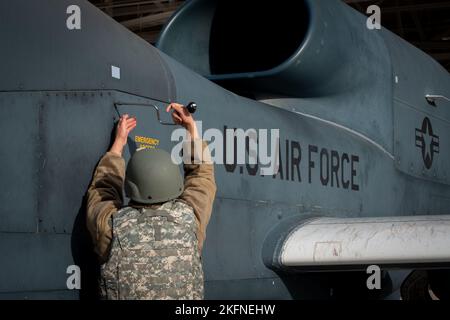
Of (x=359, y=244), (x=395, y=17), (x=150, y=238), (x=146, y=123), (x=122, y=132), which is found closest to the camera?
(x=150, y=238)

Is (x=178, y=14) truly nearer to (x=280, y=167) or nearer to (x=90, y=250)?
(x=280, y=167)

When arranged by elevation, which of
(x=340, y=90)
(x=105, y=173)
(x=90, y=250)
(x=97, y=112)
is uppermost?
(x=340, y=90)

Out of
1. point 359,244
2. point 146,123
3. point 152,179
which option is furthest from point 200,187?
point 359,244

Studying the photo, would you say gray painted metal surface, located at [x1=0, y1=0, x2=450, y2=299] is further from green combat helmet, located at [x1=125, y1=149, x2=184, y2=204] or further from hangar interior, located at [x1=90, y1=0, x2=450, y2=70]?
hangar interior, located at [x1=90, y1=0, x2=450, y2=70]

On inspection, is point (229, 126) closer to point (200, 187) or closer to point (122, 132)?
point (122, 132)

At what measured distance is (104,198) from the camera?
147 inches

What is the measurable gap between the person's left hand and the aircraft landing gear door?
0.05 metres

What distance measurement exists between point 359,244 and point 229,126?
1.04 meters

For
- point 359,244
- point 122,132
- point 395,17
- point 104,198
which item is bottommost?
point 359,244

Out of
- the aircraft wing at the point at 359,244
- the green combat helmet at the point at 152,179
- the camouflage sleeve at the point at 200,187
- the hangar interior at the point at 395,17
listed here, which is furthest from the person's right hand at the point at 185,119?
the hangar interior at the point at 395,17

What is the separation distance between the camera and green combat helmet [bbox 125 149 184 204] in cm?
341
